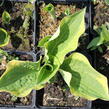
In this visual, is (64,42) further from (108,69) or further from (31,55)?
(108,69)

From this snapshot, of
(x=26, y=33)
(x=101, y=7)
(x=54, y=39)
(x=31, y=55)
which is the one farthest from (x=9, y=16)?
(x=101, y=7)

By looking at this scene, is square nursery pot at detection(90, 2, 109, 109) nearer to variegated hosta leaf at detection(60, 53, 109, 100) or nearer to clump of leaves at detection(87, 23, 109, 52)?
clump of leaves at detection(87, 23, 109, 52)

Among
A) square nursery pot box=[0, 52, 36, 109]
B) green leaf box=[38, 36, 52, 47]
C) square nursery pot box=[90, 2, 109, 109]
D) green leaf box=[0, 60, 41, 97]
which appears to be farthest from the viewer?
square nursery pot box=[90, 2, 109, 109]

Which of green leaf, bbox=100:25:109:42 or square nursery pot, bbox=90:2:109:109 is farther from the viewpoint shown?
square nursery pot, bbox=90:2:109:109

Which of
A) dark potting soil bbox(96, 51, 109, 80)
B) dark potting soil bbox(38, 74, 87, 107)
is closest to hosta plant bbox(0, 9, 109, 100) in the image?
dark potting soil bbox(38, 74, 87, 107)

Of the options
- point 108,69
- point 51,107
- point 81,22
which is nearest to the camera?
point 81,22

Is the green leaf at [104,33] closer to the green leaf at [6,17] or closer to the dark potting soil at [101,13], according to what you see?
the dark potting soil at [101,13]
